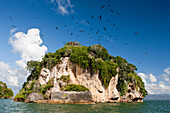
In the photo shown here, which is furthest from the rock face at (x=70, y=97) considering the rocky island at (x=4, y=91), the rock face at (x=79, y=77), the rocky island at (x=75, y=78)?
the rocky island at (x=4, y=91)

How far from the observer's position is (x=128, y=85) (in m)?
56.0

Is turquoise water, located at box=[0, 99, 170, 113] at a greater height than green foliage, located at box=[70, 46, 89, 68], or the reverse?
green foliage, located at box=[70, 46, 89, 68]

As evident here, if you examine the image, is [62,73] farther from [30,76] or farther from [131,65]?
[131,65]

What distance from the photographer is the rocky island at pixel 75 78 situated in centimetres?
3659

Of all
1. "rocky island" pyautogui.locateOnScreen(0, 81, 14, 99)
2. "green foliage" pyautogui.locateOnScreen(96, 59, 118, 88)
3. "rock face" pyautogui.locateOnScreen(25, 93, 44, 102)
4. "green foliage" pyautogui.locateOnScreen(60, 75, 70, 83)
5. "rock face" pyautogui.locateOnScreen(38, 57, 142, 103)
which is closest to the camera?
"rock face" pyautogui.locateOnScreen(25, 93, 44, 102)

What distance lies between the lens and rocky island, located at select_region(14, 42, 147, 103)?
36594 mm

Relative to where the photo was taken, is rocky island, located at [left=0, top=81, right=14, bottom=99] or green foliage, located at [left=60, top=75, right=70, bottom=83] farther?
rocky island, located at [left=0, top=81, right=14, bottom=99]

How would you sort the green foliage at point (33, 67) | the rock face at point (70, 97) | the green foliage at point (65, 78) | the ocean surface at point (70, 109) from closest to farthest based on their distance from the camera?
the ocean surface at point (70, 109)
the rock face at point (70, 97)
the green foliage at point (65, 78)
the green foliage at point (33, 67)

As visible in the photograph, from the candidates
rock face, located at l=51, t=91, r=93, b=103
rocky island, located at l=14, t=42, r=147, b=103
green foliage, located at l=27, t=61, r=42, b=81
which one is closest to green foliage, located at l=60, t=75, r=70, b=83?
rocky island, located at l=14, t=42, r=147, b=103

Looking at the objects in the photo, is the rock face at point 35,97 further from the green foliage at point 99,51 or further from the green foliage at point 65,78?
the green foliage at point 99,51

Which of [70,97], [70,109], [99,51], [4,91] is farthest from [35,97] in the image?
[4,91]

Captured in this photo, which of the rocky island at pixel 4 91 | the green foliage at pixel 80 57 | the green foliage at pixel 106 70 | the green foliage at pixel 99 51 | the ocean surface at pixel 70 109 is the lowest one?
the ocean surface at pixel 70 109

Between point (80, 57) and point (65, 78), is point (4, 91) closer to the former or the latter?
point (65, 78)

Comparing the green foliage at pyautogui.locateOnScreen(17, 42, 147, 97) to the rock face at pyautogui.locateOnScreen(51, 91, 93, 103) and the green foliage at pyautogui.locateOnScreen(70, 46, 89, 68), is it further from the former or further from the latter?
the rock face at pyautogui.locateOnScreen(51, 91, 93, 103)
